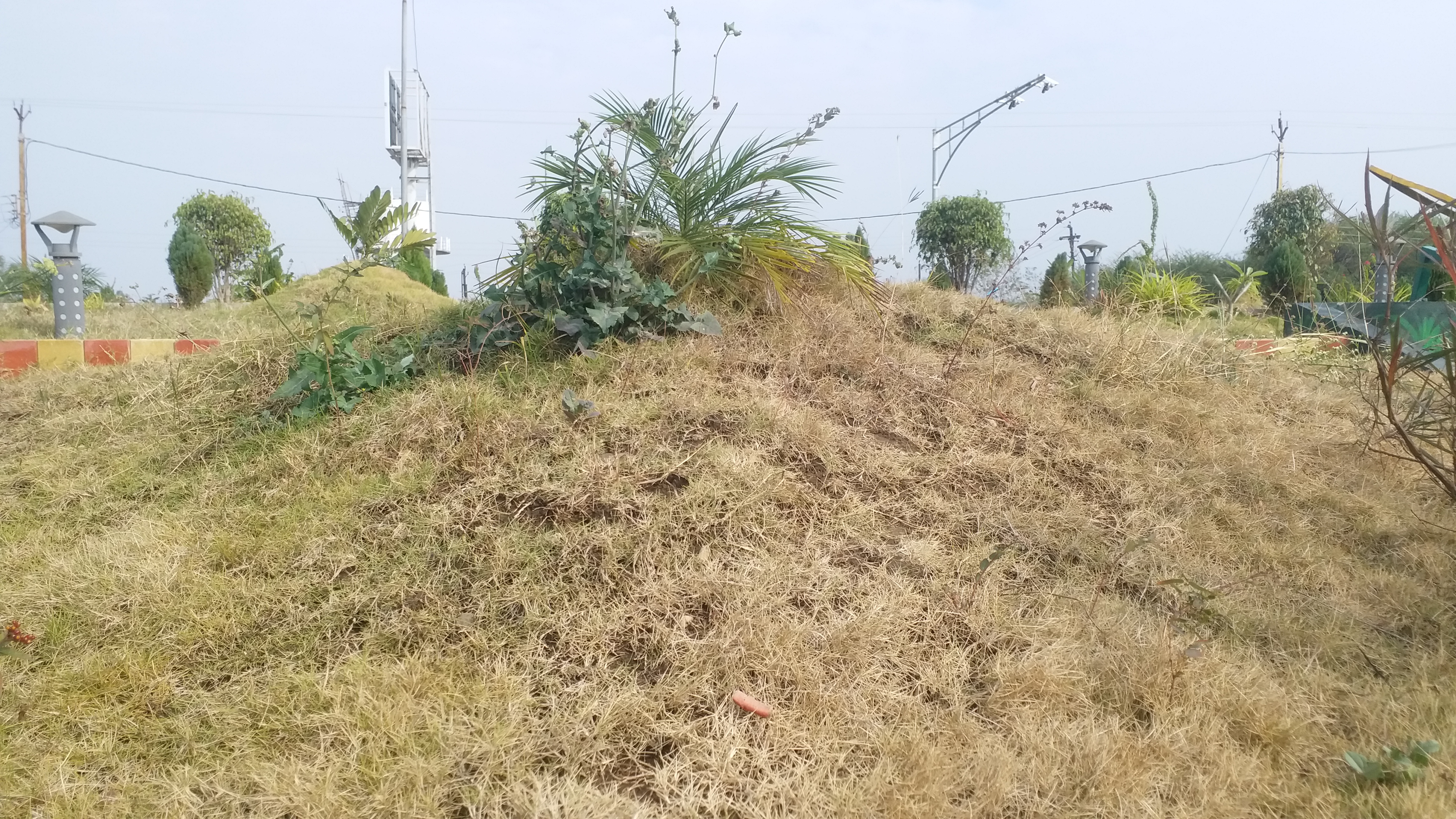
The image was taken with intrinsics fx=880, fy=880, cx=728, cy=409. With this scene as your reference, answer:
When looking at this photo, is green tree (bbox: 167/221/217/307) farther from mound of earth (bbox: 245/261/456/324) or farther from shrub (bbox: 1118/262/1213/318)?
Answer: shrub (bbox: 1118/262/1213/318)

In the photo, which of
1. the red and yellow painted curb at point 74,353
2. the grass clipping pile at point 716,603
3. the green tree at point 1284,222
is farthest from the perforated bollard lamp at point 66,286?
the green tree at point 1284,222

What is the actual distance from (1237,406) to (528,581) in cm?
346

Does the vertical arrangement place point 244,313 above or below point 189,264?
below

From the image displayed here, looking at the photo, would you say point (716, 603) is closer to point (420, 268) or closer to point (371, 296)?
point (371, 296)

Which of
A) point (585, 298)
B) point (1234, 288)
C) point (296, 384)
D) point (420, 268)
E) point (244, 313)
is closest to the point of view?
point (296, 384)

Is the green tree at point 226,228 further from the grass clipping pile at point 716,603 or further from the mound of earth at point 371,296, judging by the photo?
the grass clipping pile at point 716,603

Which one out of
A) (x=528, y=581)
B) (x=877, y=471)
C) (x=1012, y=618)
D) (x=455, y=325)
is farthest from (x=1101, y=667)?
(x=455, y=325)

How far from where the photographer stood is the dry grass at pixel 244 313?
15.8ft

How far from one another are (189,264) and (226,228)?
2.49m

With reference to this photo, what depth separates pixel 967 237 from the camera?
1080 cm

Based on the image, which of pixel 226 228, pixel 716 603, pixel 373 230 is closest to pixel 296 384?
pixel 373 230

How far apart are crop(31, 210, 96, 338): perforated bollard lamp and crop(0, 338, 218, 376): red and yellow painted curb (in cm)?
181

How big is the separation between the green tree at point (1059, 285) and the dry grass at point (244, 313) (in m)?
4.28

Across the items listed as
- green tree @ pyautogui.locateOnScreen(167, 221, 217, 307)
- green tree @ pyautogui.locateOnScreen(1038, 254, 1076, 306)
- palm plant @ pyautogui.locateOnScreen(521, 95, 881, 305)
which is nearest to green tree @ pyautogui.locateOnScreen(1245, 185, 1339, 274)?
green tree @ pyautogui.locateOnScreen(1038, 254, 1076, 306)
